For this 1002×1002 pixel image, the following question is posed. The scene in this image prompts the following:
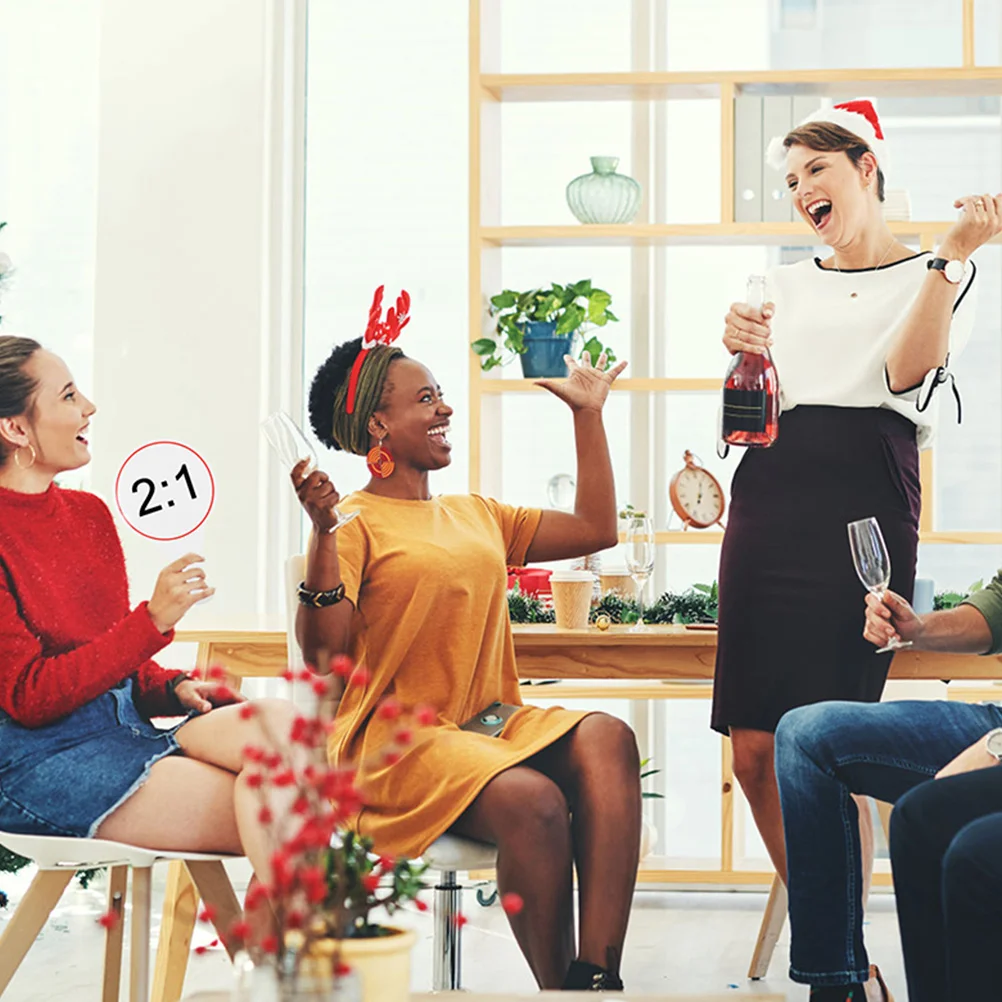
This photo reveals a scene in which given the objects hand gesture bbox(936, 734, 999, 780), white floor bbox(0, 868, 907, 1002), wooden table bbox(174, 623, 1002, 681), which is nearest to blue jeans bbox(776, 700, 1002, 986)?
hand gesture bbox(936, 734, 999, 780)

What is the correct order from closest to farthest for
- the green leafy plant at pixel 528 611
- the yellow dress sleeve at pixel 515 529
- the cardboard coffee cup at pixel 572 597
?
the yellow dress sleeve at pixel 515 529 < the cardboard coffee cup at pixel 572 597 < the green leafy plant at pixel 528 611

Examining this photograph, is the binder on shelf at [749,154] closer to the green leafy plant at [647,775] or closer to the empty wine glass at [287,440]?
the green leafy plant at [647,775]

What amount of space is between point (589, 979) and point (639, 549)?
3.61 ft

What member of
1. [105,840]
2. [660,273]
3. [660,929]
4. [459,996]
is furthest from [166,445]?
[660,273]

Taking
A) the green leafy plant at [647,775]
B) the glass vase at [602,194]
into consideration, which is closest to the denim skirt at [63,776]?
the green leafy plant at [647,775]

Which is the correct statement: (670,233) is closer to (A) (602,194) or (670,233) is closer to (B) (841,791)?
(A) (602,194)

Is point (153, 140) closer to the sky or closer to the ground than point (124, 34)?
closer to the ground

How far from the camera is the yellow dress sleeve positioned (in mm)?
2486

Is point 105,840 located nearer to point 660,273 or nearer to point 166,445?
point 166,445

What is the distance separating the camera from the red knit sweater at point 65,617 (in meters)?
1.98

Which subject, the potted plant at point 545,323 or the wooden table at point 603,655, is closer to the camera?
the wooden table at point 603,655

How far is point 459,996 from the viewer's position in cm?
143

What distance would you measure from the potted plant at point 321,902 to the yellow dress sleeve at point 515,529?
127 centimetres

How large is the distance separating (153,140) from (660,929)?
94.7 inches
